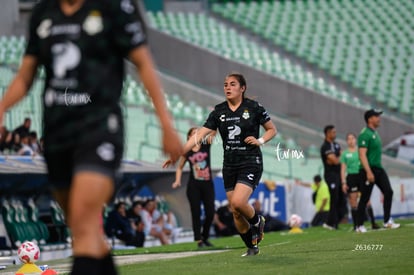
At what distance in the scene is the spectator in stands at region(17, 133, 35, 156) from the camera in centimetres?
2305

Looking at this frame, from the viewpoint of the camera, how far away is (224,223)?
25.3 m

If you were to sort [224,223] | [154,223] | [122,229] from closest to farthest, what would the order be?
[122,229] < [154,223] < [224,223]

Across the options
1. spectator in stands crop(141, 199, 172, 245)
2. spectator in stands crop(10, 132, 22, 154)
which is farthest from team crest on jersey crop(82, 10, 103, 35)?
spectator in stands crop(141, 199, 172, 245)

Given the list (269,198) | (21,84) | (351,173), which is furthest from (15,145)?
(21,84)

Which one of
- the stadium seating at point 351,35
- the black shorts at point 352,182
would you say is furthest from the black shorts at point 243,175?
the stadium seating at point 351,35

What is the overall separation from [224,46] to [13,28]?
23.2ft

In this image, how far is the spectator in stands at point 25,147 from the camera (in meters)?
23.0

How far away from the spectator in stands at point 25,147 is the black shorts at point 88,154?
15.8 metres

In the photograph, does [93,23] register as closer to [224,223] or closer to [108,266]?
[108,266]

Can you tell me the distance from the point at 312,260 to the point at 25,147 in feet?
36.9

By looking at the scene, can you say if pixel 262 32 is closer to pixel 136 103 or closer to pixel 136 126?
pixel 136 103

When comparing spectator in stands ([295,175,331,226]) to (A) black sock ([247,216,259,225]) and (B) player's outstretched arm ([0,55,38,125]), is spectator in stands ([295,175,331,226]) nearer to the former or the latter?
(A) black sock ([247,216,259,225])

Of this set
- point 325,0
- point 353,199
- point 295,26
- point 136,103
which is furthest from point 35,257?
point 325,0

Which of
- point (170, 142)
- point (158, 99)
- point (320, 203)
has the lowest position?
point (320, 203)
